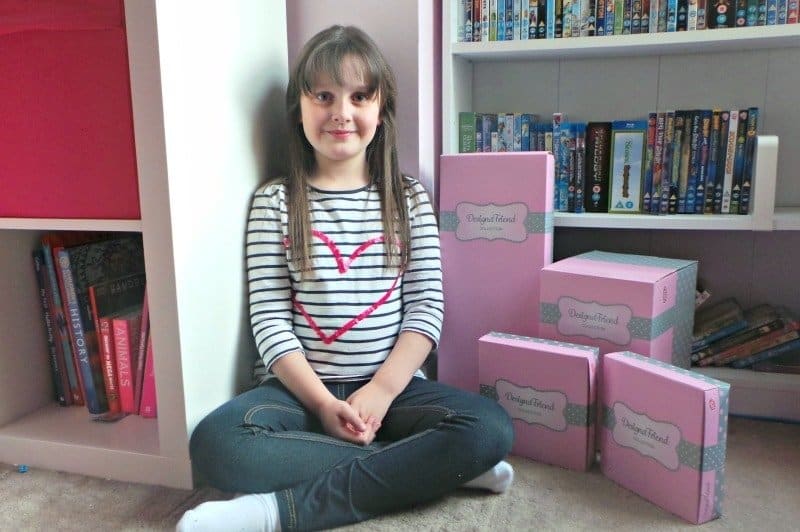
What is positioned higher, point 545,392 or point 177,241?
point 177,241

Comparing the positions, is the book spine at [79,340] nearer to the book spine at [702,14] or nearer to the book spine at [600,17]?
the book spine at [600,17]

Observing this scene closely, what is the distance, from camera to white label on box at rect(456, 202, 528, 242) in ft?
3.81

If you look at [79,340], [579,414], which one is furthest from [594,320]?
[79,340]

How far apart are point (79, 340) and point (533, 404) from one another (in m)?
0.74

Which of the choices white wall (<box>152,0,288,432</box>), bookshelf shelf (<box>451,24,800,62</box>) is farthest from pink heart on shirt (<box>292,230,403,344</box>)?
bookshelf shelf (<box>451,24,800,62</box>)

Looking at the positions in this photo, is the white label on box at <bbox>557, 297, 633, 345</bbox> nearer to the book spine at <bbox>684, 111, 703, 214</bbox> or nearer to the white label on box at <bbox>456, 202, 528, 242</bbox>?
the white label on box at <bbox>456, 202, 528, 242</bbox>

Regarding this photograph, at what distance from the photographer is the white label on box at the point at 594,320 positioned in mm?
1047

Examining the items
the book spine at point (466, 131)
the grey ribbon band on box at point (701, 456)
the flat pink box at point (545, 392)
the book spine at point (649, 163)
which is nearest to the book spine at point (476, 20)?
the book spine at point (466, 131)

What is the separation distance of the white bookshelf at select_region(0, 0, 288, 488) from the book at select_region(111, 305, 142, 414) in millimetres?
40

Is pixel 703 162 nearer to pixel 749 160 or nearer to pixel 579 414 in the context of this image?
pixel 749 160

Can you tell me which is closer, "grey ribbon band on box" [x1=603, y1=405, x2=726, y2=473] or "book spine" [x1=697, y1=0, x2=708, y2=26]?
"grey ribbon band on box" [x1=603, y1=405, x2=726, y2=473]

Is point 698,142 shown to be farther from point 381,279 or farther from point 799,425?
point 381,279

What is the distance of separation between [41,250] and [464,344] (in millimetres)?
732

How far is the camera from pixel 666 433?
89 centimetres
